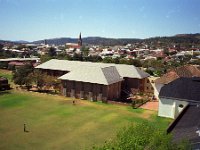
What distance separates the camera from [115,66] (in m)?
59.5

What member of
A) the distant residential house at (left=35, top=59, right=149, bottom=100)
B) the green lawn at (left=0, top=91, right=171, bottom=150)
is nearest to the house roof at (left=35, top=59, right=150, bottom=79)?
the distant residential house at (left=35, top=59, right=149, bottom=100)

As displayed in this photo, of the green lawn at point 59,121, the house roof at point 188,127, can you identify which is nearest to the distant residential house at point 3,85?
the green lawn at point 59,121

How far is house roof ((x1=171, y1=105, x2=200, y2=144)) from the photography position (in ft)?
69.7

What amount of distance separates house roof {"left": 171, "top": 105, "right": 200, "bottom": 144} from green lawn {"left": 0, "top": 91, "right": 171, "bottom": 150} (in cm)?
647

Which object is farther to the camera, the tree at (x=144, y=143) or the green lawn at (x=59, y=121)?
the green lawn at (x=59, y=121)

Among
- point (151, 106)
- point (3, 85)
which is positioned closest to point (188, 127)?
point (151, 106)

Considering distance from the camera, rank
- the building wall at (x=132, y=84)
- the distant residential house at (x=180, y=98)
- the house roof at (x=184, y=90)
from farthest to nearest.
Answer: the building wall at (x=132, y=84), the house roof at (x=184, y=90), the distant residential house at (x=180, y=98)

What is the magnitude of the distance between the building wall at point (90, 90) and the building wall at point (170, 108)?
11974 millimetres

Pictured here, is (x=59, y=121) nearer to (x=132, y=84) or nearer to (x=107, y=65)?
(x=132, y=84)

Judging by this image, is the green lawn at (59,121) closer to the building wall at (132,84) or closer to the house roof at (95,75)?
the house roof at (95,75)

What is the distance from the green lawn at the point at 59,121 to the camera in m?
29.2

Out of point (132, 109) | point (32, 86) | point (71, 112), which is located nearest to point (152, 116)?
point (132, 109)

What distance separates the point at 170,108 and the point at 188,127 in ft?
48.1

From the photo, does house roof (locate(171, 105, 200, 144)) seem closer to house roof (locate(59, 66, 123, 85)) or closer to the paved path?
the paved path
